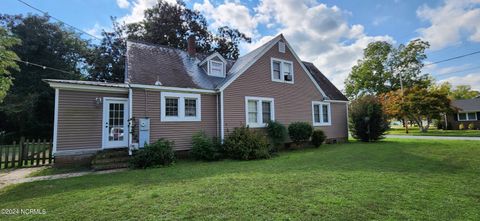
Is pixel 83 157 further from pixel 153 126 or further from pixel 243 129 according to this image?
pixel 243 129

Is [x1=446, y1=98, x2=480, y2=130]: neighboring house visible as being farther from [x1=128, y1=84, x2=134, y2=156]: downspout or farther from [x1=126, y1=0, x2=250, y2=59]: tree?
[x1=128, y1=84, x2=134, y2=156]: downspout

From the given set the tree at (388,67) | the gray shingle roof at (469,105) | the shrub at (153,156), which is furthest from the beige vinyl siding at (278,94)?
the tree at (388,67)

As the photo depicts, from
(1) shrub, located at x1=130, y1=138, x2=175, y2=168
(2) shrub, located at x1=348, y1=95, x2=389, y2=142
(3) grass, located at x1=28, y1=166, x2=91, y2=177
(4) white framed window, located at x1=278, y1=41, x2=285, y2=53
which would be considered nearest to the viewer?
(3) grass, located at x1=28, y1=166, x2=91, y2=177

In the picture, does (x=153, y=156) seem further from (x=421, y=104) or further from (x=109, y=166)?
(x=421, y=104)

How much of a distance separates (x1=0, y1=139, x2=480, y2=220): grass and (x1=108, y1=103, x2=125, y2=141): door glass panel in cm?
335

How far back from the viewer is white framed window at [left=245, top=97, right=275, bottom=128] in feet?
39.5

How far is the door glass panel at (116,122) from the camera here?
938 cm

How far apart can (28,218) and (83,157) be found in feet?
19.3

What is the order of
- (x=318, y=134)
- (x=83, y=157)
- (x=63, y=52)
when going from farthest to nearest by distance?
(x=63, y=52), (x=318, y=134), (x=83, y=157)

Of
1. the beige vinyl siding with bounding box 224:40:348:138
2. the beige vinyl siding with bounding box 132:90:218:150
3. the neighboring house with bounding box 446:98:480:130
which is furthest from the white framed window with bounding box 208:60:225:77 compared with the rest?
the neighboring house with bounding box 446:98:480:130

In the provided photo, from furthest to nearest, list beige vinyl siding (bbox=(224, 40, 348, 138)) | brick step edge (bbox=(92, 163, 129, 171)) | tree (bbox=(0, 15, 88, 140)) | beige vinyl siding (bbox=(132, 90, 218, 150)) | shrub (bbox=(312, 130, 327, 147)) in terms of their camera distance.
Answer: tree (bbox=(0, 15, 88, 140))
shrub (bbox=(312, 130, 327, 147))
beige vinyl siding (bbox=(224, 40, 348, 138))
beige vinyl siding (bbox=(132, 90, 218, 150))
brick step edge (bbox=(92, 163, 129, 171))

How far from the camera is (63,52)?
80.4 feet

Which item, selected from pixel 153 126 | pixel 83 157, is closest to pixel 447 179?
pixel 153 126

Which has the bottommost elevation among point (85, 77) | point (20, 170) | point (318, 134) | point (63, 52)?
point (20, 170)
